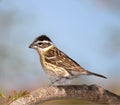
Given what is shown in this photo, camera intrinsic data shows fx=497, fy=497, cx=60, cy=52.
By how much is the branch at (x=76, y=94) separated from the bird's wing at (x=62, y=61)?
46.5 inches

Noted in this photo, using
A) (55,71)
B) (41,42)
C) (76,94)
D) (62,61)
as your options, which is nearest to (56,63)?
(62,61)

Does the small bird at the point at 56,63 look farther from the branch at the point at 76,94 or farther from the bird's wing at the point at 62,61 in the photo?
the branch at the point at 76,94

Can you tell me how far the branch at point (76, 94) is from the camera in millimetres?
3109

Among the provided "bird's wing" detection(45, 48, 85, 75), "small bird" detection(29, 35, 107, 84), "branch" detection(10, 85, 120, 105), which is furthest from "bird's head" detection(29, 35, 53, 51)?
"branch" detection(10, 85, 120, 105)

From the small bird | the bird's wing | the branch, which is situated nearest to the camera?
the branch

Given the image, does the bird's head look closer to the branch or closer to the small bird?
the small bird

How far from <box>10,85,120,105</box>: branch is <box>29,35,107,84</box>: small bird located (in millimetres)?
911

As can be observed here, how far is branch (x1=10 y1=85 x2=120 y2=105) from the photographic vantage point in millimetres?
3109

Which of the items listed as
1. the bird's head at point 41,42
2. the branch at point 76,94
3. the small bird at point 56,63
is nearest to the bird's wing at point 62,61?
the small bird at point 56,63

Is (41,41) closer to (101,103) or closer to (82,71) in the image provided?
(82,71)

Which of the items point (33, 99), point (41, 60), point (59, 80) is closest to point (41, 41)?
point (59, 80)

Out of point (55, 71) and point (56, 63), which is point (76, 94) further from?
point (56, 63)

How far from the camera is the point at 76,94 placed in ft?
10.6

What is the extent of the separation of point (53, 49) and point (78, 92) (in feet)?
6.04
